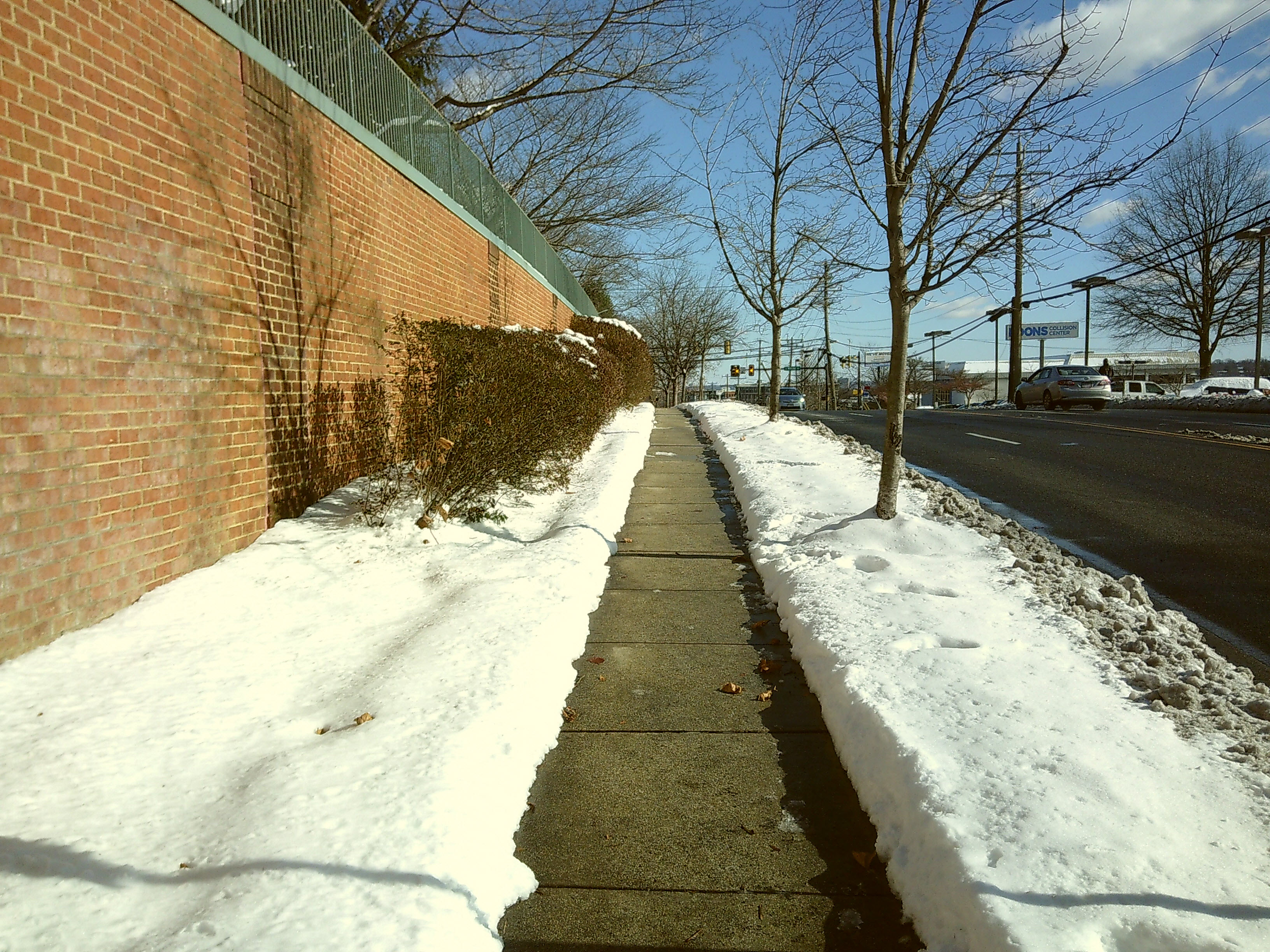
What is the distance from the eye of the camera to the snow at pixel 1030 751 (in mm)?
2336

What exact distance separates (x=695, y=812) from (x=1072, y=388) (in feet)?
89.3

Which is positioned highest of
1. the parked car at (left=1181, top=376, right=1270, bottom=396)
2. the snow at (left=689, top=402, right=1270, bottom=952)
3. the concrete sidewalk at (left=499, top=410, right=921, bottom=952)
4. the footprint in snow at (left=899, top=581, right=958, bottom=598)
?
the parked car at (left=1181, top=376, right=1270, bottom=396)

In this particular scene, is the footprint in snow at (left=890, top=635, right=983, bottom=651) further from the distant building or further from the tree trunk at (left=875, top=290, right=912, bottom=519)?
the distant building

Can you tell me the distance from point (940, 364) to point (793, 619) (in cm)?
13988

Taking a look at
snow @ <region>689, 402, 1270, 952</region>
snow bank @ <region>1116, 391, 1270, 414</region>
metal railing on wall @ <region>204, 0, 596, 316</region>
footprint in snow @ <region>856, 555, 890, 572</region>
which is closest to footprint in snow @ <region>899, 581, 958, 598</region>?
snow @ <region>689, 402, 1270, 952</region>

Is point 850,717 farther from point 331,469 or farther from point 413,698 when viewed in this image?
point 331,469

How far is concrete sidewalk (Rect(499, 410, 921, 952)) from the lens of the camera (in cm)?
257

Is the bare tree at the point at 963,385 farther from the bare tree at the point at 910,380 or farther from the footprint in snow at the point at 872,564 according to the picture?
the footprint in snow at the point at 872,564

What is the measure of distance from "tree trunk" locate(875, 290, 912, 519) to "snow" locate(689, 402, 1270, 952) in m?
0.88

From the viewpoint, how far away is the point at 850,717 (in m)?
3.64

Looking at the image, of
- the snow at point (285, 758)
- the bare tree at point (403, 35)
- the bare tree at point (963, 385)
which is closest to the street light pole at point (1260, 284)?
the bare tree at point (403, 35)

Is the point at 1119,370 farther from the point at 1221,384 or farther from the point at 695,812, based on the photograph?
the point at 695,812

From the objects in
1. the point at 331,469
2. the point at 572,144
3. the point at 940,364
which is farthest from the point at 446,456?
the point at 940,364

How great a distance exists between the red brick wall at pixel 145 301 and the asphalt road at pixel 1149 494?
5.80 metres
